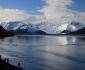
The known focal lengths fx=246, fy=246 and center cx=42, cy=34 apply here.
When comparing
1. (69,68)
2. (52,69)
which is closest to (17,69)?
(52,69)

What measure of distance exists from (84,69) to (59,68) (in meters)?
3.89

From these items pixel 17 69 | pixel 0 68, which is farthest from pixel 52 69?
pixel 0 68

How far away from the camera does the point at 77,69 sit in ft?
126

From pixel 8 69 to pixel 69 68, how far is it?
13052mm

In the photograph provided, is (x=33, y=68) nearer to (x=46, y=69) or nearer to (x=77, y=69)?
(x=46, y=69)

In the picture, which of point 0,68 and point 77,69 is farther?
point 77,69

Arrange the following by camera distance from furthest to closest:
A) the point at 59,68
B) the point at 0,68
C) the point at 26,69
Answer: the point at 59,68
the point at 26,69
the point at 0,68

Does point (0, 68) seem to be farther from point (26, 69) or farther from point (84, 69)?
point (84, 69)

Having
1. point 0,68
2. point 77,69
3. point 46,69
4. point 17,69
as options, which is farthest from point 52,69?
point 0,68

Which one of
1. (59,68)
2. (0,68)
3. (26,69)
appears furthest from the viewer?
(59,68)

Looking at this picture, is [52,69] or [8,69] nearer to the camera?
[8,69]

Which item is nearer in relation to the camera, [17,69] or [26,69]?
[17,69]

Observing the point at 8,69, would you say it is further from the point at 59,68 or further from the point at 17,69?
the point at 59,68

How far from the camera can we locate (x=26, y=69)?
120 ft
